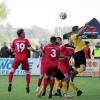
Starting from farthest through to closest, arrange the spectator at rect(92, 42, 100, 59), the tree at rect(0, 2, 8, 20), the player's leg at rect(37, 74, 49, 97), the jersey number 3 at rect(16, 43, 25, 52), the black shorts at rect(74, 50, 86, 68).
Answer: the tree at rect(0, 2, 8, 20), the spectator at rect(92, 42, 100, 59), the black shorts at rect(74, 50, 86, 68), the jersey number 3 at rect(16, 43, 25, 52), the player's leg at rect(37, 74, 49, 97)

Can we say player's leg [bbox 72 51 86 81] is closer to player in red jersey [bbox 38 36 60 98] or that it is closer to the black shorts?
the black shorts

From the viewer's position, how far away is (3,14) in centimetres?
9119

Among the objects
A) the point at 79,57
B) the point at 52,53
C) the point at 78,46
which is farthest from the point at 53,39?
the point at 79,57

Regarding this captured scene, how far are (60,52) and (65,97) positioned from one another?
137 centimetres

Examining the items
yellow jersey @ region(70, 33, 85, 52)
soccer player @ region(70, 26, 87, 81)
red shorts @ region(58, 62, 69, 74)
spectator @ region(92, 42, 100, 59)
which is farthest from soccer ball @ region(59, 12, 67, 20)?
red shorts @ region(58, 62, 69, 74)

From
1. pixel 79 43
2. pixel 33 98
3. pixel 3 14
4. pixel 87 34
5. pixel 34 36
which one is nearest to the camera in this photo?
pixel 33 98

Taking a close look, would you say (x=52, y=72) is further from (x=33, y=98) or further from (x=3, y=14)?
(x=3, y=14)

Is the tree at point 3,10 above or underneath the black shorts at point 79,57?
above

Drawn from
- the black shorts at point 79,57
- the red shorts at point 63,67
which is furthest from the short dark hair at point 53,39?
the black shorts at point 79,57

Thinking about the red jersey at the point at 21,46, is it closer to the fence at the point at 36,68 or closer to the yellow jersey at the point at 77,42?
the yellow jersey at the point at 77,42

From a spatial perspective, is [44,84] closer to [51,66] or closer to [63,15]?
[51,66]

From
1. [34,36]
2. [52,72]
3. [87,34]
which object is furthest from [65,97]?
[34,36]

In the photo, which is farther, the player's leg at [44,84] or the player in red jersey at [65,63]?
the player in red jersey at [65,63]

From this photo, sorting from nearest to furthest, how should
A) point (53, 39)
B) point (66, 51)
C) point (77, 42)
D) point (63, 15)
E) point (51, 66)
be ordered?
point (53, 39) < point (51, 66) < point (66, 51) < point (77, 42) < point (63, 15)
